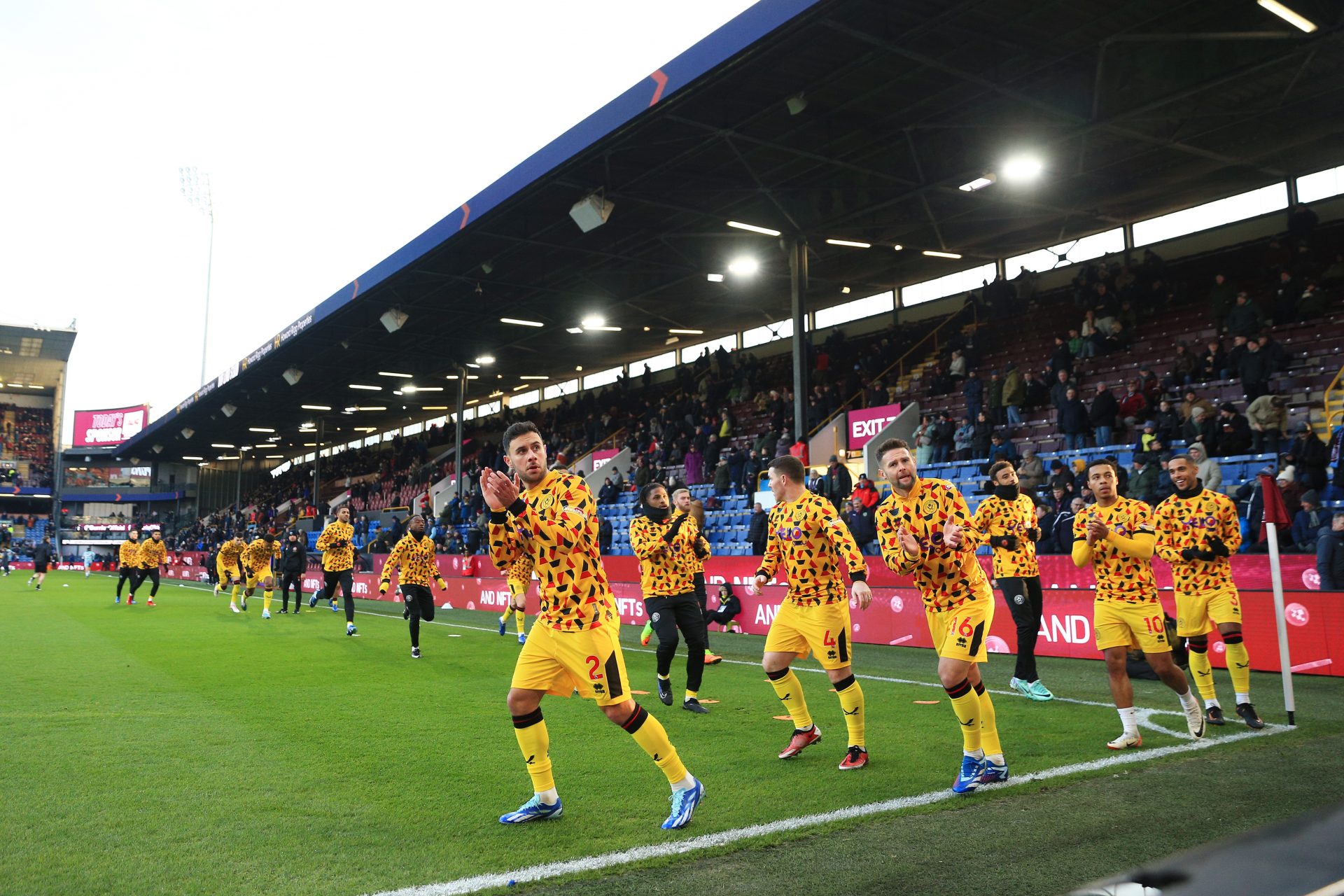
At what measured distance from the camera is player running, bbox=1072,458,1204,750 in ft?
21.9

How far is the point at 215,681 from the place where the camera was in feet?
34.1

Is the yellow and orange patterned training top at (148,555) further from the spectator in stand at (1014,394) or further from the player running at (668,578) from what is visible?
the spectator in stand at (1014,394)

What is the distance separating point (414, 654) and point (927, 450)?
11491 mm

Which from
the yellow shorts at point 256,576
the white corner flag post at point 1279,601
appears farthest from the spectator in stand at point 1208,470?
the yellow shorts at point 256,576

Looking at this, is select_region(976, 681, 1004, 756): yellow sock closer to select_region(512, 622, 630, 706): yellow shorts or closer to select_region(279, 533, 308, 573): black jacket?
select_region(512, 622, 630, 706): yellow shorts

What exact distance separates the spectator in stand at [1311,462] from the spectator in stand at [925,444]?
708cm

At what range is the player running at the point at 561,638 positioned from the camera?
4867mm

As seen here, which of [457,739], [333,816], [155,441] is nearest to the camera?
[333,816]

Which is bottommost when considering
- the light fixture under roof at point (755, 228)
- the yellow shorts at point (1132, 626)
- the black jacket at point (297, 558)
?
the yellow shorts at point (1132, 626)

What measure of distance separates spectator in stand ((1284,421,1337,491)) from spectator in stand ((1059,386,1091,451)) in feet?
13.4

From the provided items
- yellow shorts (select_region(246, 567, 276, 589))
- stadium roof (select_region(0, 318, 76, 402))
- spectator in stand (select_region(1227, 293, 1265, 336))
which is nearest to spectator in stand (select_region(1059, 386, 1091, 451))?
spectator in stand (select_region(1227, 293, 1265, 336))

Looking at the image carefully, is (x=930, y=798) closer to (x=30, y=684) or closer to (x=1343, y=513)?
(x=1343, y=513)

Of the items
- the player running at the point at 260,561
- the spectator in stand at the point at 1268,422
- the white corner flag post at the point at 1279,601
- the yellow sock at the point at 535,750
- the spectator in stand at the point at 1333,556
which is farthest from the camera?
the player running at the point at 260,561

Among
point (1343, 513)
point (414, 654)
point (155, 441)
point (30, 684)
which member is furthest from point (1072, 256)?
point (155, 441)
